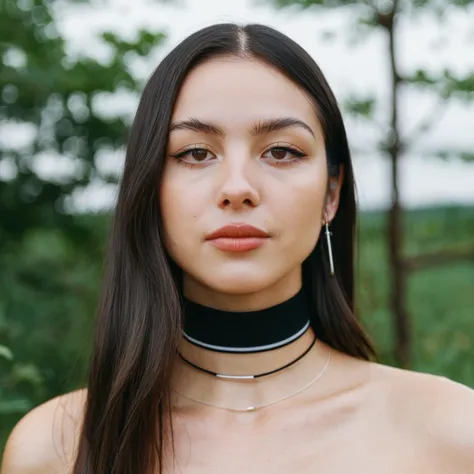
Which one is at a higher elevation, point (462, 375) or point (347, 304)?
point (347, 304)

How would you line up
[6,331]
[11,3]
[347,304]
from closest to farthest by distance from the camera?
1. [347,304]
2. [6,331]
3. [11,3]

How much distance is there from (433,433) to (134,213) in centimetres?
79

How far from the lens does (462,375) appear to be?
3211mm

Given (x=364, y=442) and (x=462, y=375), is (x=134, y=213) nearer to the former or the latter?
(x=364, y=442)

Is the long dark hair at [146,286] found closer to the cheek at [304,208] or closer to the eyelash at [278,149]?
the eyelash at [278,149]

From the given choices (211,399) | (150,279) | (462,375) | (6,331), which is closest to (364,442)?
(211,399)

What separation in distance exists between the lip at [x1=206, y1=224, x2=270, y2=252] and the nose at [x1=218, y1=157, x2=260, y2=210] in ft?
0.14

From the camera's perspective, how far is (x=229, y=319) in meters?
1.78

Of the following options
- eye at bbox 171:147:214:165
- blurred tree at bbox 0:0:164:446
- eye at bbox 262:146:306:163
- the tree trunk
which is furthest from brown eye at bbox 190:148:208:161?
the tree trunk

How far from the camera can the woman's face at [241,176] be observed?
1666mm

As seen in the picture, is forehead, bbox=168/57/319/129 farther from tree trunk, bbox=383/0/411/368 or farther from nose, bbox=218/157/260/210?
tree trunk, bbox=383/0/411/368

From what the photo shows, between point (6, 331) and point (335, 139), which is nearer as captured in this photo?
point (335, 139)

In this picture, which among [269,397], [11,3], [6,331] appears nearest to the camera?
[269,397]

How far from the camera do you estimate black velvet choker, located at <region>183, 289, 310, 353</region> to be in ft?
5.85
